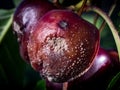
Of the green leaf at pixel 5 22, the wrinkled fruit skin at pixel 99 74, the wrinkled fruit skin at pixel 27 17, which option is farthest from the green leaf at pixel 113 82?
the green leaf at pixel 5 22

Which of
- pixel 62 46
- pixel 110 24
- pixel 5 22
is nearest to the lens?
pixel 62 46

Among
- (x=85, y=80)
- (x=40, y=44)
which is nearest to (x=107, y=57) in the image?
(x=85, y=80)

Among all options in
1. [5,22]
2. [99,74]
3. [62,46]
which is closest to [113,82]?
[99,74]

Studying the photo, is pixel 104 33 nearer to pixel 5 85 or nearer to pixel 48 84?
pixel 5 85

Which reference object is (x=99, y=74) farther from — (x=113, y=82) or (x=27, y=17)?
(x=27, y=17)

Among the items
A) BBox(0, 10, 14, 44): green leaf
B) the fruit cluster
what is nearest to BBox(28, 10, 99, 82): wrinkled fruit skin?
the fruit cluster

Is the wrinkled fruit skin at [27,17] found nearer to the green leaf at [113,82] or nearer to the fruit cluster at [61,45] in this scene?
the fruit cluster at [61,45]
